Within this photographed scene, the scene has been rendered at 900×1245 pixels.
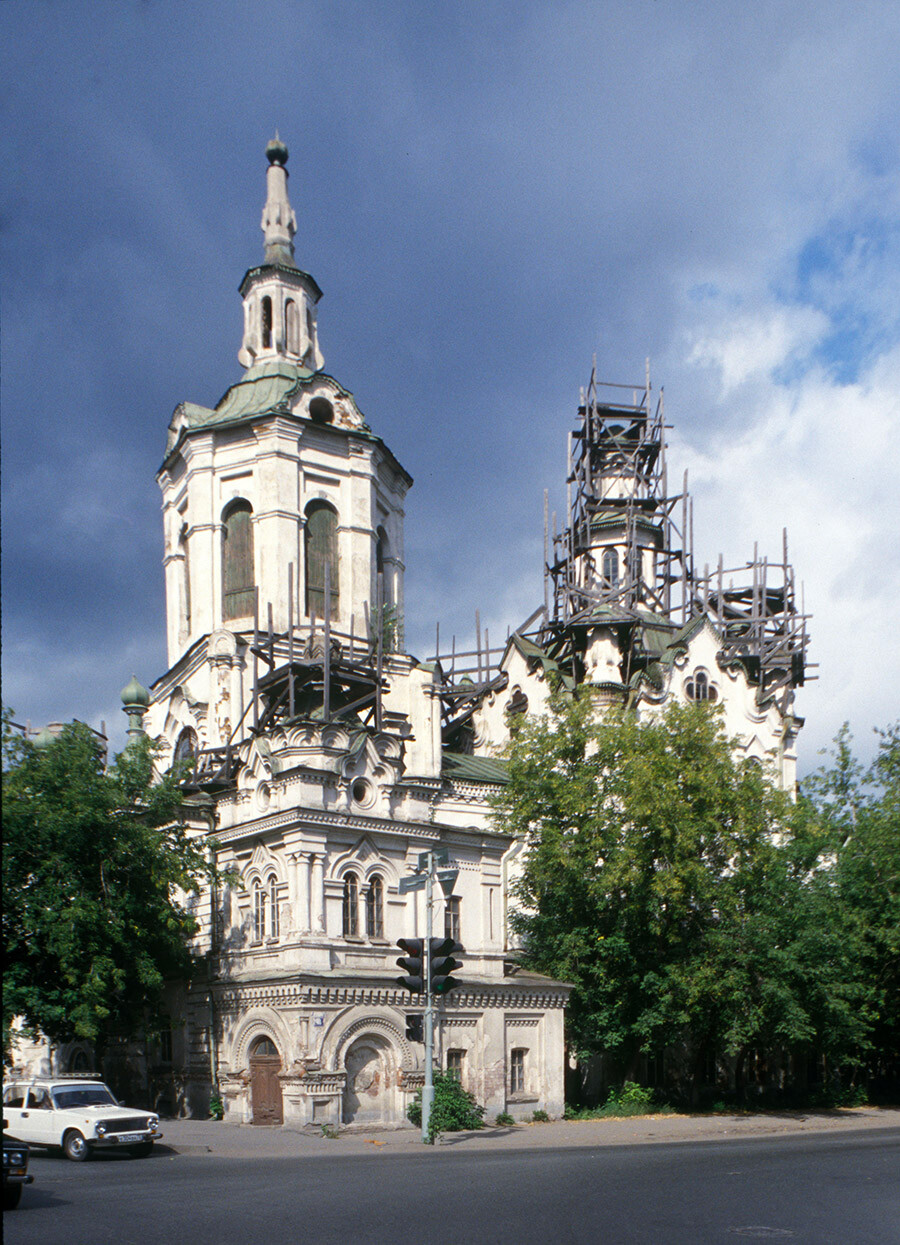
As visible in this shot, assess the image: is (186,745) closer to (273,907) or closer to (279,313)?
(273,907)

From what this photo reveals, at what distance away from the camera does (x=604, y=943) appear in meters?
32.1

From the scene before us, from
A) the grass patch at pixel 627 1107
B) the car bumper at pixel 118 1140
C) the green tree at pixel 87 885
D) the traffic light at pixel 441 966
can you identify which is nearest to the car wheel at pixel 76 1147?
the car bumper at pixel 118 1140

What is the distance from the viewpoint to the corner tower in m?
39.1

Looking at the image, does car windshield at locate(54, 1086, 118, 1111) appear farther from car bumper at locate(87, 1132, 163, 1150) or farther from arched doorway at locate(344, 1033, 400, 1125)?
arched doorway at locate(344, 1033, 400, 1125)

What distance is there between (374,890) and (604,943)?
21.0ft

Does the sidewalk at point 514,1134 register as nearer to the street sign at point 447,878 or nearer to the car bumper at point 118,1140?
the car bumper at point 118,1140

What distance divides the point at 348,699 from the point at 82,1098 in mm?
16695

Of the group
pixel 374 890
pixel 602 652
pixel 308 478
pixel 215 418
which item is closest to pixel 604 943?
pixel 374 890

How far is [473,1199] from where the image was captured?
46.5 ft

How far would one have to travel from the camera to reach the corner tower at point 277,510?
3912 centimetres

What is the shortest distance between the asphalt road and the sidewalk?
220 cm

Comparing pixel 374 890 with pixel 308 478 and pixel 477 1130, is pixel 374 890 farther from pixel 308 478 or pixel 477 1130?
pixel 308 478

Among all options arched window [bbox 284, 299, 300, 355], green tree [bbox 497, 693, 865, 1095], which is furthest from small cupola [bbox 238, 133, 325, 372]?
green tree [bbox 497, 693, 865, 1095]

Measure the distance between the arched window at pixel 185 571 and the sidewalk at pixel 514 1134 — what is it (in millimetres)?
17177
